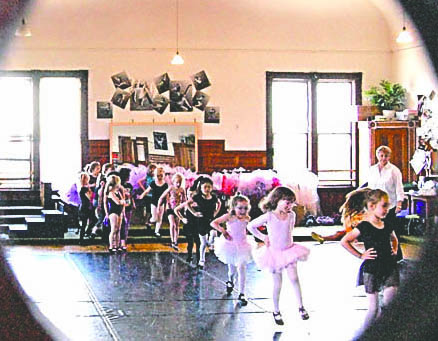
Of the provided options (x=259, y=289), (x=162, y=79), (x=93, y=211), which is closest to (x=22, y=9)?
(x=259, y=289)

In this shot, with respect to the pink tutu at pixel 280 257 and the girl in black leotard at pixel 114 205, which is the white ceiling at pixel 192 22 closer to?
the girl in black leotard at pixel 114 205

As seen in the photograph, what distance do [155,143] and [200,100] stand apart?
958 mm

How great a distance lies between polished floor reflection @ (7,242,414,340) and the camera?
479 cm

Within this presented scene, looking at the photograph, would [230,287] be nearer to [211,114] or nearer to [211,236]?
[211,236]

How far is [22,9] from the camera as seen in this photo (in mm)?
514

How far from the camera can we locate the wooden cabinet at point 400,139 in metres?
12.2

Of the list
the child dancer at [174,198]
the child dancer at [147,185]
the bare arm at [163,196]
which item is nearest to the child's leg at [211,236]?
the child dancer at [174,198]

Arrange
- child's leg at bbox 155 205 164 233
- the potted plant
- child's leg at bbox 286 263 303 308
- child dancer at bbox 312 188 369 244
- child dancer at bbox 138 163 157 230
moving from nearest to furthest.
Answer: child dancer at bbox 312 188 369 244, child's leg at bbox 286 263 303 308, child's leg at bbox 155 205 164 233, child dancer at bbox 138 163 157 230, the potted plant

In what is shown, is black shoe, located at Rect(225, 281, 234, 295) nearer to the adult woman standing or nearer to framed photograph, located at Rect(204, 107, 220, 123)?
the adult woman standing

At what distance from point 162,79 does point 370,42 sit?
3174mm

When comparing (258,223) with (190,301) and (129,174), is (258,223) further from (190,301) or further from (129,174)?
(129,174)

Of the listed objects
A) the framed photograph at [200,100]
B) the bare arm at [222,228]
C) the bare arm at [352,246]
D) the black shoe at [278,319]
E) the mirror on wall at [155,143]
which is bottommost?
the black shoe at [278,319]

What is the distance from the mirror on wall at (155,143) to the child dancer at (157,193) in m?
1.90

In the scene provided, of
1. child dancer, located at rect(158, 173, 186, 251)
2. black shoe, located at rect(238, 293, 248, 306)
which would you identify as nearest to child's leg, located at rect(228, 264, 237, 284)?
black shoe, located at rect(238, 293, 248, 306)
